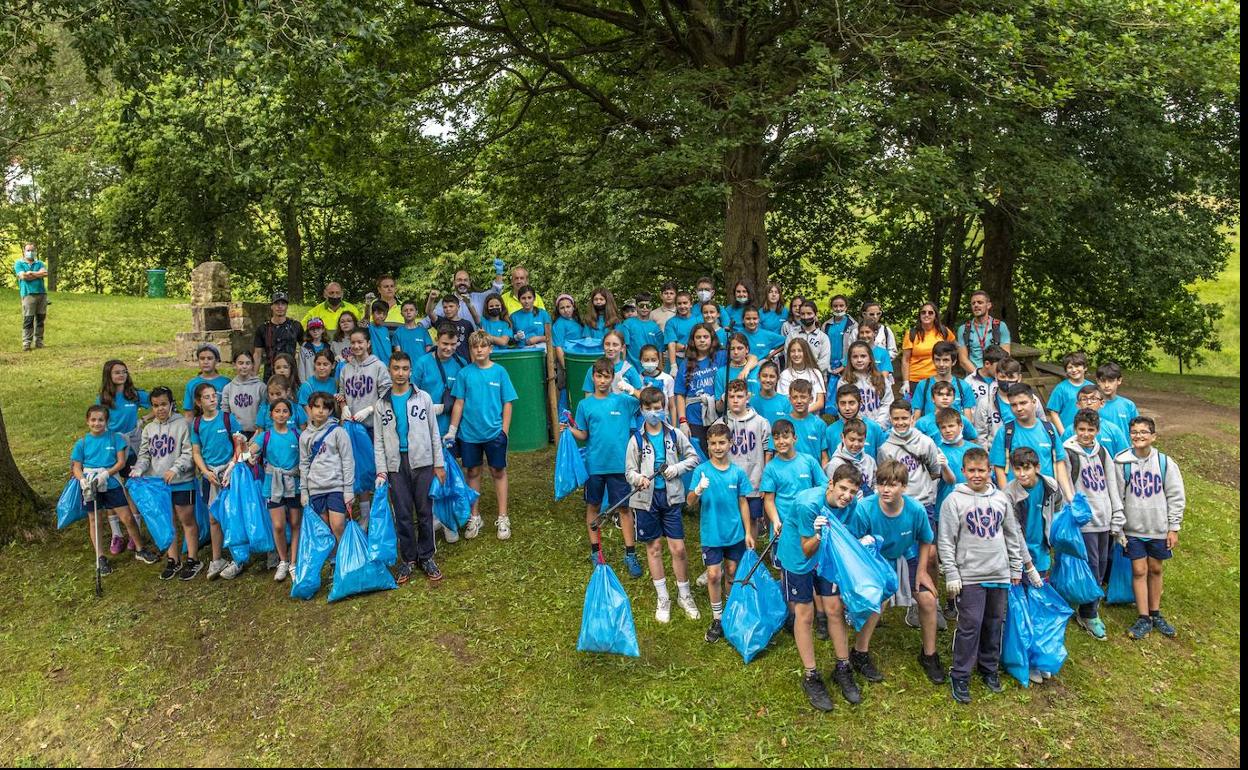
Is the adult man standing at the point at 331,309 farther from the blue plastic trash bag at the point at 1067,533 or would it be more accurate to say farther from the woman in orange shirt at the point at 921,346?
the blue plastic trash bag at the point at 1067,533

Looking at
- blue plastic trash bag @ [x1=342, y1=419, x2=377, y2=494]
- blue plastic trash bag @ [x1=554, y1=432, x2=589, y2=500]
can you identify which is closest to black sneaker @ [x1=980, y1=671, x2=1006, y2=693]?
blue plastic trash bag @ [x1=554, y1=432, x2=589, y2=500]

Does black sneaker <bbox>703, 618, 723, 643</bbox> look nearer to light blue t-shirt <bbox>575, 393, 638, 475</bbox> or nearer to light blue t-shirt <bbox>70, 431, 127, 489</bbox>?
light blue t-shirt <bbox>575, 393, 638, 475</bbox>

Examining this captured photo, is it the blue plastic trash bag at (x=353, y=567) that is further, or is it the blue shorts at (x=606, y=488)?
the blue shorts at (x=606, y=488)

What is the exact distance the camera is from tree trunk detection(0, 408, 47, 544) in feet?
24.3

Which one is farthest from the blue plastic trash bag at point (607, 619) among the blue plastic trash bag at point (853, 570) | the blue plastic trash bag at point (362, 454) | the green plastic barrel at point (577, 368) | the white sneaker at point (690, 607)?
the green plastic barrel at point (577, 368)

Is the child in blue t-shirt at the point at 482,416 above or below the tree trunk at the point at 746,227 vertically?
below

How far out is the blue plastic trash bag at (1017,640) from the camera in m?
4.98

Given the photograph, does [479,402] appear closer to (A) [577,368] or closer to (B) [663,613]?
(A) [577,368]

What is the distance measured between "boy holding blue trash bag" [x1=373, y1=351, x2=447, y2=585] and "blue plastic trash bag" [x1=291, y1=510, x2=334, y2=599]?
1.79 ft

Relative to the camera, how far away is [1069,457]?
5.81 m

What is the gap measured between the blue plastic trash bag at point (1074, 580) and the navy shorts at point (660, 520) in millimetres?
2564

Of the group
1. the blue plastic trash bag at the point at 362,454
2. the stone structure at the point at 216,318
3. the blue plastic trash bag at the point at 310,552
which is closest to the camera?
the blue plastic trash bag at the point at 310,552

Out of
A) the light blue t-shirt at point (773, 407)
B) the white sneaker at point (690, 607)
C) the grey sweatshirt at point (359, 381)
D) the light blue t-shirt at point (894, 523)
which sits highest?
the grey sweatshirt at point (359, 381)

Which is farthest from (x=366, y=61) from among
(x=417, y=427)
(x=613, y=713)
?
(x=613, y=713)
